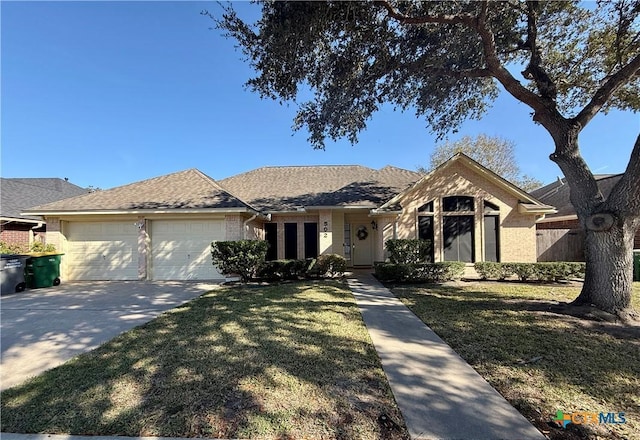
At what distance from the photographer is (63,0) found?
27.2 ft

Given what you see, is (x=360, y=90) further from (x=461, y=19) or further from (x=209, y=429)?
(x=209, y=429)

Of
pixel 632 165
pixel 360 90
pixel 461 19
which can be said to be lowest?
pixel 632 165

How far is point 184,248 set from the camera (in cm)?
1152

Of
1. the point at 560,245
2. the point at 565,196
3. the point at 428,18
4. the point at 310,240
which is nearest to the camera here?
the point at 428,18

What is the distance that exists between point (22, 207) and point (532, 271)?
2457 cm

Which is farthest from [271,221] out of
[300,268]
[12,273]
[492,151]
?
[492,151]

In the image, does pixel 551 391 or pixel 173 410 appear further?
pixel 551 391

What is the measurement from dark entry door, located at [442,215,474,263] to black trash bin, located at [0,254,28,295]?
15.4 meters

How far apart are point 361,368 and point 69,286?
11562 millimetres

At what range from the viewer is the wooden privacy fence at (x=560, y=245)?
44.5 ft

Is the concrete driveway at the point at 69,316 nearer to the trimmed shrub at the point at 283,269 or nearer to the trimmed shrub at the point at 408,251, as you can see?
the trimmed shrub at the point at 283,269

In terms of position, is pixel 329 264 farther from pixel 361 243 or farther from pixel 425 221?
pixel 425 221

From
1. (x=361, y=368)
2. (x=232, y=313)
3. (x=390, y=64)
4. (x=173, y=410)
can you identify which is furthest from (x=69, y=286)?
(x=390, y=64)

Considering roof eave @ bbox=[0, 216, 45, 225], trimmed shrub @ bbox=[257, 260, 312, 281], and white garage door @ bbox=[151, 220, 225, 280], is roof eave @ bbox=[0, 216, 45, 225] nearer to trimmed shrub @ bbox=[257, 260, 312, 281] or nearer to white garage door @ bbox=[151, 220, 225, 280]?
white garage door @ bbox=[151, 220, 225, 280]
